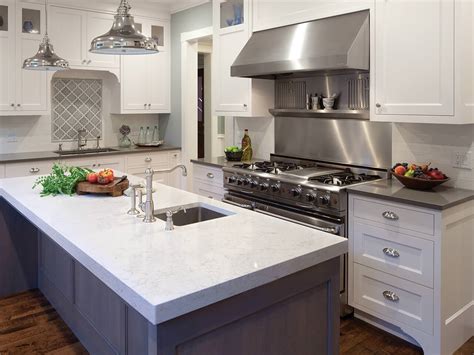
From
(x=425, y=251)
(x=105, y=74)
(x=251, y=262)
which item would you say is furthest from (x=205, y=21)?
(x=251, y=262)

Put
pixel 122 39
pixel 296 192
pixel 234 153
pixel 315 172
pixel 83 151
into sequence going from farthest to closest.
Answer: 1. pixel 83 151
2. pixel 234 153
3. pixel 315 172
4. pixel 296 192
5. pixel 122 39

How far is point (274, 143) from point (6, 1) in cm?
296

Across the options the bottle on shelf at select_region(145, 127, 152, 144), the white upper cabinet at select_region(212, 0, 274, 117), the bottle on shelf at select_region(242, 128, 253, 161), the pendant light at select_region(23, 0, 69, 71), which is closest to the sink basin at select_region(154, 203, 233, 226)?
the pendant light at select_region(23, 0, 69, 71)

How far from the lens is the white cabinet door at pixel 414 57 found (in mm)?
2625

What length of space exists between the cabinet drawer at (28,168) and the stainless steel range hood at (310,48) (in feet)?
7.09

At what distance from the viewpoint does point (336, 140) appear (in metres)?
3.72

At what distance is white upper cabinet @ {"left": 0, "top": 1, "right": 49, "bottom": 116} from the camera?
4391mm

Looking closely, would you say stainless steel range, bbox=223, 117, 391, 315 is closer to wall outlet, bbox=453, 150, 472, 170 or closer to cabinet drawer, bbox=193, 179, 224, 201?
cabinet drawer, bbox=193, 179, 224, 201

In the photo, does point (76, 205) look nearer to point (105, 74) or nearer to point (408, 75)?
point (408, 75)

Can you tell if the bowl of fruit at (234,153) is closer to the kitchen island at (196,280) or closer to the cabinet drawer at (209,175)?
the cabinet drawer at (209,175)

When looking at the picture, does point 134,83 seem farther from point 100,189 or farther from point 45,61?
point 100,189

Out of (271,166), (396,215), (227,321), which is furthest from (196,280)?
(271,166)

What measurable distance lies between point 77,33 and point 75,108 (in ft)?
2.89

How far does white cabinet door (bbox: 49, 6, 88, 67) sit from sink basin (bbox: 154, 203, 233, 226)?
121 inches
